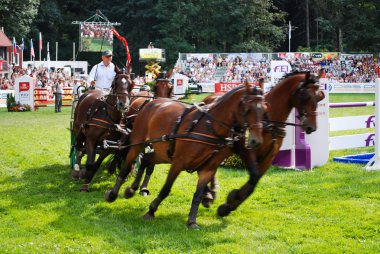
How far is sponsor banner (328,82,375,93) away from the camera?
43625 millimetres

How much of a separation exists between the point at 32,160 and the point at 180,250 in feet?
26.0

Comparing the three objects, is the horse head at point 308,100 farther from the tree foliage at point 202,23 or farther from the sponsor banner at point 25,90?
the tree foliage at point 202,23

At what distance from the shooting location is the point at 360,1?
5269 cm

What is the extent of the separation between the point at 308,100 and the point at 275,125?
0.62 metres

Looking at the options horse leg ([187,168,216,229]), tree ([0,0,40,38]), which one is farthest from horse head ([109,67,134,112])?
tree ([0,0,40,38])

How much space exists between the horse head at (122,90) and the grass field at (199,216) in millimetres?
1502

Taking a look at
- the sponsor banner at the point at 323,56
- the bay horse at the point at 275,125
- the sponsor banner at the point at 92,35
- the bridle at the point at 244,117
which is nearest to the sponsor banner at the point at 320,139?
the bay horse at the point at 275,125

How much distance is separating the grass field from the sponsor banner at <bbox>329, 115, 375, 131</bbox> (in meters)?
2.00

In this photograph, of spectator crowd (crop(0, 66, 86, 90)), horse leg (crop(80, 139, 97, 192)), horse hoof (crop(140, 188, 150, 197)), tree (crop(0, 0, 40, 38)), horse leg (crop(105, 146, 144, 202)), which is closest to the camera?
horse leg (crop(105, 146, 144, 202))

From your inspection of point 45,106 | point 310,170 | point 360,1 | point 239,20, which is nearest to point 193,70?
point 239,20

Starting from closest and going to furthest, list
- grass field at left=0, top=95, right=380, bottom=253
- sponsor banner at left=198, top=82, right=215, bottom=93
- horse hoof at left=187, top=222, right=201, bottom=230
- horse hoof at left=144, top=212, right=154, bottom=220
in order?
grass field at left=0, top=95, right=380, bottom=253 < horse hoof at left=187, top=222, right=201, bottom=230 < horse hoof at left=144, top=212, right=154, bottom=220 < sponsor banner at left=198, top=82, right=215, bottom=93

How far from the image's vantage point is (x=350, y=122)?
46.8ft

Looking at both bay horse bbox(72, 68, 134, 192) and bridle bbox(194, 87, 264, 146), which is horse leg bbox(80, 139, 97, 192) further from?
bridle bbox(194, 87, 264, 146)

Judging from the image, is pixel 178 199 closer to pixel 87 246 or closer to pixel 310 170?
pixel 87 246
